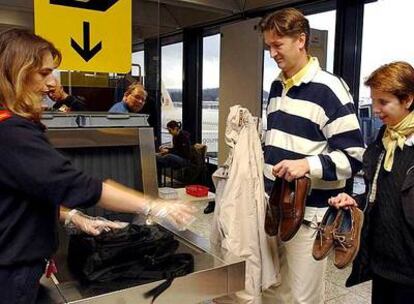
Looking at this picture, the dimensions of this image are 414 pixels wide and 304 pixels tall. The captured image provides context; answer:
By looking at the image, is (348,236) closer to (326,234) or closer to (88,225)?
(326,234)

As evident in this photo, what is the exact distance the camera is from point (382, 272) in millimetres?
1385

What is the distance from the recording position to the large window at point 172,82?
19.7ft

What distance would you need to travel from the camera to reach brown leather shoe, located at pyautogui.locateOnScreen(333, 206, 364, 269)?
1.37 meters

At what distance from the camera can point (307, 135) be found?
149cm

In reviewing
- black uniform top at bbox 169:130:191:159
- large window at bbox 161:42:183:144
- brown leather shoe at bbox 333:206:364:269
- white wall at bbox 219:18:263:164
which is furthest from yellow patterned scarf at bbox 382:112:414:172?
large window at bbox 161:42:183:144

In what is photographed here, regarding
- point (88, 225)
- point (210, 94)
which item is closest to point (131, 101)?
point (88, 225)

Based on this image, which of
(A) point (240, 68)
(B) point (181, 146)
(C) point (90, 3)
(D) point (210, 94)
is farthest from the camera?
(D) point (210, 94)

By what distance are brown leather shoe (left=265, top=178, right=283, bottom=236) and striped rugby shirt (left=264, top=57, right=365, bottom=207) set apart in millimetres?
93

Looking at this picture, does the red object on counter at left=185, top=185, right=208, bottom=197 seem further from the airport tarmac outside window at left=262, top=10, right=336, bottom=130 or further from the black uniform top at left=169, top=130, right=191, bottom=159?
the airport tarmac outside window at left=262, top=10, right=336, bottom=130

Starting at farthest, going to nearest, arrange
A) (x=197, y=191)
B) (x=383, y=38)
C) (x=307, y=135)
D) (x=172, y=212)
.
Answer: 1. (x=197, y=191)
2. (x=383, y=38)
3. (x=307, y=135)
4. (x=172, y=212)

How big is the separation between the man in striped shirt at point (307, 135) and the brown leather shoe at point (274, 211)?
0.25 ft

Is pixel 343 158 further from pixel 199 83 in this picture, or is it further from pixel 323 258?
pixel 199 83

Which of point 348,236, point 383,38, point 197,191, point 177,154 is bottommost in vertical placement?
point 197,191

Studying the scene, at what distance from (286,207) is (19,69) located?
3.24 ft
